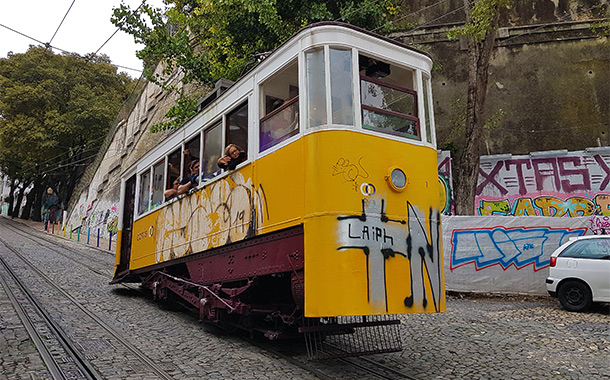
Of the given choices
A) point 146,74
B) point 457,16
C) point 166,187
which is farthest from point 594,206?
point 146,74

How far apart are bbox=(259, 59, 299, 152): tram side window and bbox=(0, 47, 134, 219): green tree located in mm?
30469

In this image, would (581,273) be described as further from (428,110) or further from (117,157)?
(117,157)

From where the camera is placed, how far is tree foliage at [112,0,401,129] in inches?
452

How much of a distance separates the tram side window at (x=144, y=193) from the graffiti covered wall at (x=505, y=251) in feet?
Answer: 22.8

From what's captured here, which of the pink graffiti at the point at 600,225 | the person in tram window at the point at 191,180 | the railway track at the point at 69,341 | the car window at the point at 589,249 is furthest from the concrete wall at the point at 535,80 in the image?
the railway track at the point at 69,341

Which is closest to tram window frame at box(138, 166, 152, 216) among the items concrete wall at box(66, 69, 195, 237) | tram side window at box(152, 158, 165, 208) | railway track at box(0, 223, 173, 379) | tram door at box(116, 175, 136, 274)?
tram side window at box(152, 158, 165, 208)

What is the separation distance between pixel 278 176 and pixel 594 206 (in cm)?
1336

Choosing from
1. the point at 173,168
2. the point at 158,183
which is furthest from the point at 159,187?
the point at 173,168

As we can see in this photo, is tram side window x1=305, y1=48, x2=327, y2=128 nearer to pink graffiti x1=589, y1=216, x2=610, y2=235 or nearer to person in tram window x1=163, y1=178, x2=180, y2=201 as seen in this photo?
person in tram window x1=163, y1=178, x2=180, y2=201

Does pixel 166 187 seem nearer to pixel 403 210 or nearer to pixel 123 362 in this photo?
pixel 123 362

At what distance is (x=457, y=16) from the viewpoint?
701 inches

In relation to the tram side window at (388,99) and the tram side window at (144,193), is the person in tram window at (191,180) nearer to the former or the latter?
the tram side window at (144,193)

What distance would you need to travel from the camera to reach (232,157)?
589 cm

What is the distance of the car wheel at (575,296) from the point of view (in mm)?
8617
